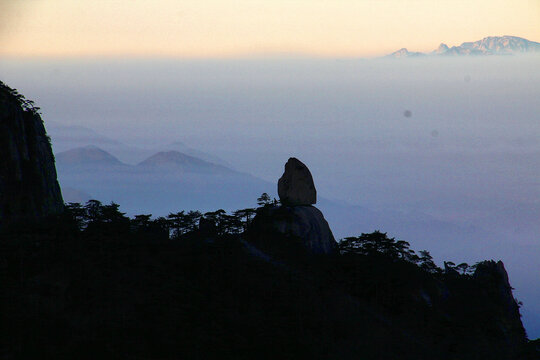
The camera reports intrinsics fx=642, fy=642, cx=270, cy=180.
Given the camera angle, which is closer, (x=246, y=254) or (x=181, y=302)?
(x=181, y=302)

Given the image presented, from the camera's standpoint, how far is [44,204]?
202ft

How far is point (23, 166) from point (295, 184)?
28164 millimetres

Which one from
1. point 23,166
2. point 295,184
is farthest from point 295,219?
point 23,166

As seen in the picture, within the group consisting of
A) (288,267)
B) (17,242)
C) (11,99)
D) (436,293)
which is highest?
(11,99)

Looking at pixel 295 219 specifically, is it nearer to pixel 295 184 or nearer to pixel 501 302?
pixel 295 184

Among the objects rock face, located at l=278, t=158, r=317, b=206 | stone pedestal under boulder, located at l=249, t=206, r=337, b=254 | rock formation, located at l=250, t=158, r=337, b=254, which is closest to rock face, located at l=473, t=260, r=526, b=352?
rock formation, located at l=250, t=158, r=337, b=254

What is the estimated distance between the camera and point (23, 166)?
60.4 metres

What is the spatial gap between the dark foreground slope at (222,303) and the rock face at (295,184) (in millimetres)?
6122

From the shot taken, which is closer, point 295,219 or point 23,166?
point 23,166

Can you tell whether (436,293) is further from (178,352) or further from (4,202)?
(4,202)

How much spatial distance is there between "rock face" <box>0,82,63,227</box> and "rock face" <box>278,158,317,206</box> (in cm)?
2387

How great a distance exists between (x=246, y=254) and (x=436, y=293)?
23.0m

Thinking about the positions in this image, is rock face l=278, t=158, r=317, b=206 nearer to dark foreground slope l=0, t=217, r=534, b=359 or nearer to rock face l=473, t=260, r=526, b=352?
dark foreground slope l=0, t=217, r=534, b=359

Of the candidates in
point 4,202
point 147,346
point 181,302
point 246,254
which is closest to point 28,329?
point 147,346
